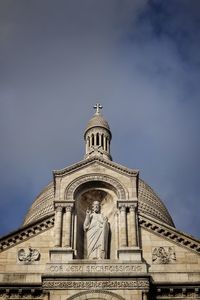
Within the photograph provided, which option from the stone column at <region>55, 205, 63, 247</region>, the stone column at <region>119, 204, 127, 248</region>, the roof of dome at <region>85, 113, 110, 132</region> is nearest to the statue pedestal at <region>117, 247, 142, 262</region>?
the stone column at <region>119, 204, 127, 248</region>

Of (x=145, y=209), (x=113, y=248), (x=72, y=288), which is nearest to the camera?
(x=72, y=288)

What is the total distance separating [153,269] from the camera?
76.4 feet

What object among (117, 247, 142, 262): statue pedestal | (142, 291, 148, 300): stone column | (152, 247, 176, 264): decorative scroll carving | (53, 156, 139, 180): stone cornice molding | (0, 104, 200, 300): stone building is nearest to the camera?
(142, 291, 148, 300): stone column

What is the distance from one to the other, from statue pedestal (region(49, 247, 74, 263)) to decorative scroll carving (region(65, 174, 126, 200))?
2.42 meters

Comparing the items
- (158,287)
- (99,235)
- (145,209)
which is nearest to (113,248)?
(99,235)

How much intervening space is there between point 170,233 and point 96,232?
2.72 metres

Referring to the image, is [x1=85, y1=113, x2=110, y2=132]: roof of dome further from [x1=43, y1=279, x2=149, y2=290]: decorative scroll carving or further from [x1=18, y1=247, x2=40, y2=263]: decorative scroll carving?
[x1=43, y1=279, x2=149, y2=290]: decorative scroll carving

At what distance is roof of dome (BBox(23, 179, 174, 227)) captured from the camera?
147 ft

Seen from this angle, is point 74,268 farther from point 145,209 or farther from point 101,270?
point 145,209

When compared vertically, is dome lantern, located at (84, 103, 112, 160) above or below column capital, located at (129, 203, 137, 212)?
above

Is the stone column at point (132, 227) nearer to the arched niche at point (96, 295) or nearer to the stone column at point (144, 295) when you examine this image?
the stone column at point (144, 295)

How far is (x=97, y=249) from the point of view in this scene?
24094mm

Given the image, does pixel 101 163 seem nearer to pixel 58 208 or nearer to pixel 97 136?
pixel 58 208

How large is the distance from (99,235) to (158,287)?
3.18 metres
